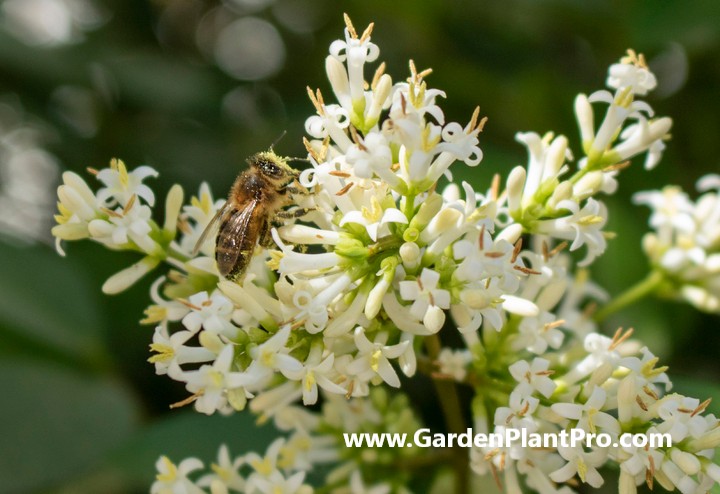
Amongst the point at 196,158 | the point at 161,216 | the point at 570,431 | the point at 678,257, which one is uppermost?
Answer: the point at 196,158

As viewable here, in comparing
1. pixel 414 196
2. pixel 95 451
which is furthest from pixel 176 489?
pixel 95 451

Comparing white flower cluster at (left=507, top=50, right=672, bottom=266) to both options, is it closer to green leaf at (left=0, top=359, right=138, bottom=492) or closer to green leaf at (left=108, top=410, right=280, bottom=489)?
green leaf at (left=108, top=410, right=280, bottom=489)

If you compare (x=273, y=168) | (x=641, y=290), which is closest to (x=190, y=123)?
(x=273, y=168)

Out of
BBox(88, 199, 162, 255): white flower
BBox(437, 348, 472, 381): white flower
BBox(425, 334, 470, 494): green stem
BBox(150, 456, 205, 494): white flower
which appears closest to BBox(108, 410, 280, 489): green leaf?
BBox(150, 456, 205, 494): white flower

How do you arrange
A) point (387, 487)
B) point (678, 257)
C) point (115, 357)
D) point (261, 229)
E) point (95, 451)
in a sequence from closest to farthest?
point (261, 229)
point (387, 487)
point (678, 257)
point (95, 451)
point (115, 357)

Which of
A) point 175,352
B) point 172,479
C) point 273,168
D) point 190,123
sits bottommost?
point 172,479

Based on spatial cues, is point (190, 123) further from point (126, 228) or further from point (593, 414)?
point (593, 414)

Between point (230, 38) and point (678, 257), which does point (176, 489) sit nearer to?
point (678, 257)
